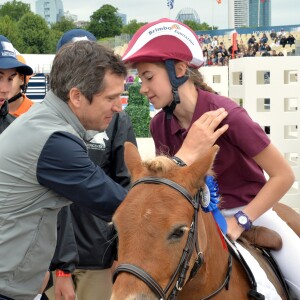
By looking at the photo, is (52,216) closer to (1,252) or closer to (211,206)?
(1,252)

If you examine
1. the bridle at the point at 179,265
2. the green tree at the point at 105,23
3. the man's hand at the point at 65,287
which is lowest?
the man's hand at the point at 65,287

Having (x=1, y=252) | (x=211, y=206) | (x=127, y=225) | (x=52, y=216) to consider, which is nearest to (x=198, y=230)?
(x=211, y=206)

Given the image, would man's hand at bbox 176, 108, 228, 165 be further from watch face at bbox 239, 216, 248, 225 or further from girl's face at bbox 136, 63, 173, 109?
watch face at bbox 239, 216, 248, 225

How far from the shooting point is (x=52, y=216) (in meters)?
2.48

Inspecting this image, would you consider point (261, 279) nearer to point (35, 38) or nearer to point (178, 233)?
point (178, 233)

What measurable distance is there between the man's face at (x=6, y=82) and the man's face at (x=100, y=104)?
6.23ft

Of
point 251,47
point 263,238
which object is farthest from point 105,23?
point 263,238

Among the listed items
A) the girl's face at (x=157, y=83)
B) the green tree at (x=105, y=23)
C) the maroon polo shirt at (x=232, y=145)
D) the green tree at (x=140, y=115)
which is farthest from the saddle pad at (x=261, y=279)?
the green tree at (x=105, y=23)

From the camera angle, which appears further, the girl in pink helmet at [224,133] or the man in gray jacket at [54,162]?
the girl in pink helmet at [224,133]

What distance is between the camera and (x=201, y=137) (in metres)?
2.52

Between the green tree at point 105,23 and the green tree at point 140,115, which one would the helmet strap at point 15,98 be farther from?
the green tree at point 105,23

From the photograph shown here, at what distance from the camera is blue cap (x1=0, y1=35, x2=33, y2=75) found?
4352 millimetres

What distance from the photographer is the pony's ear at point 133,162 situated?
232 centimetres

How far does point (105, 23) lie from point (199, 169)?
318 ft
